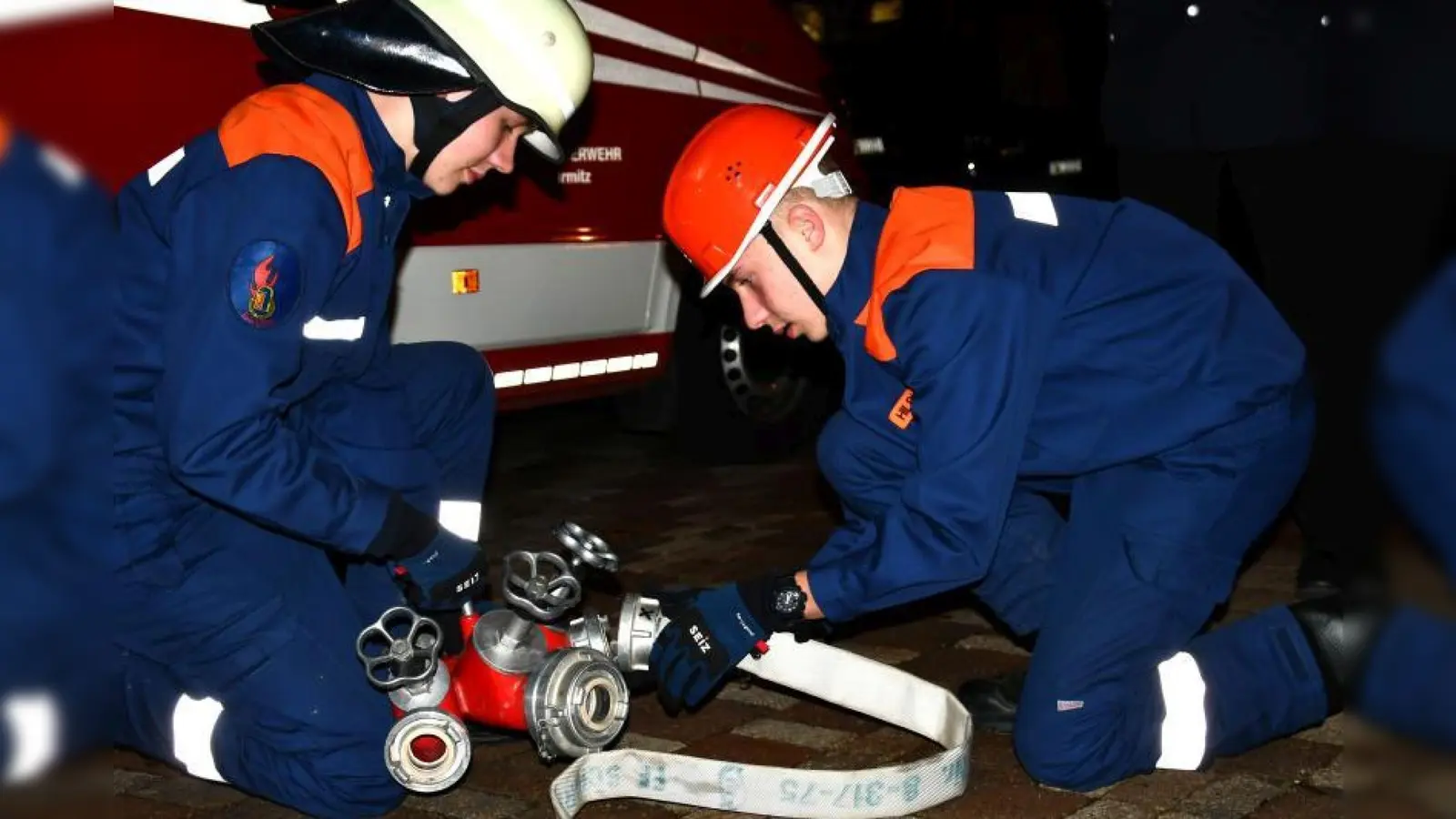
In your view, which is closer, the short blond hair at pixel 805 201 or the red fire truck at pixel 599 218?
the short blond hair at pixel 805 201

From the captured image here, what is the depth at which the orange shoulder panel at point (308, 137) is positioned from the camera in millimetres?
2799

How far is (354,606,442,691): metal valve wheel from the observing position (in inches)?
118

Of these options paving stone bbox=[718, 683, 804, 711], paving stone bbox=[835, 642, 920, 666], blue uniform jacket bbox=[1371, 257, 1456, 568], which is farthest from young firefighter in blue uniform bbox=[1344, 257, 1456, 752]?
paving stone bbox=[835, 642, 920, 666]

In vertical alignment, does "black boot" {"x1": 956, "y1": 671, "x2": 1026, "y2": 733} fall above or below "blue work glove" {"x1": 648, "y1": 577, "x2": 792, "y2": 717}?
below

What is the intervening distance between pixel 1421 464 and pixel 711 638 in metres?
1.93

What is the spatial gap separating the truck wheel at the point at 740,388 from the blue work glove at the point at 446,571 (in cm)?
274

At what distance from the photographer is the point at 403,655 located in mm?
3008

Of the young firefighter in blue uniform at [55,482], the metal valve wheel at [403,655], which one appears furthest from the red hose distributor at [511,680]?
the young firefighter in blue uniform at [55,482]

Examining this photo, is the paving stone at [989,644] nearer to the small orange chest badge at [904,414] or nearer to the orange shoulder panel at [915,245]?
the small orange chest badge at [904,414]

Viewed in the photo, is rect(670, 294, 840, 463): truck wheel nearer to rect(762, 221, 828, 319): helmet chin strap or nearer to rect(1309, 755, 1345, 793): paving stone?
rect(762, 221, 828, 319): helmet chin strap

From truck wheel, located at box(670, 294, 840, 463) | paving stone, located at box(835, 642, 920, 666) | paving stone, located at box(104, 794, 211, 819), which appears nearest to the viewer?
paving stone, located at box(104, 794, 211, 819)

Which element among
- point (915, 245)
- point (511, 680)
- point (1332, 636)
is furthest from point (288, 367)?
point (1332, 636)

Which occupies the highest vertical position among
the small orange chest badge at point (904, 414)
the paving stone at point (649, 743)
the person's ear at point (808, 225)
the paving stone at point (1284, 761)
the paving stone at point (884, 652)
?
the person's ear at point (808, 225)

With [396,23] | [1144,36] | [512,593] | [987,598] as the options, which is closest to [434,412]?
[512,593]
